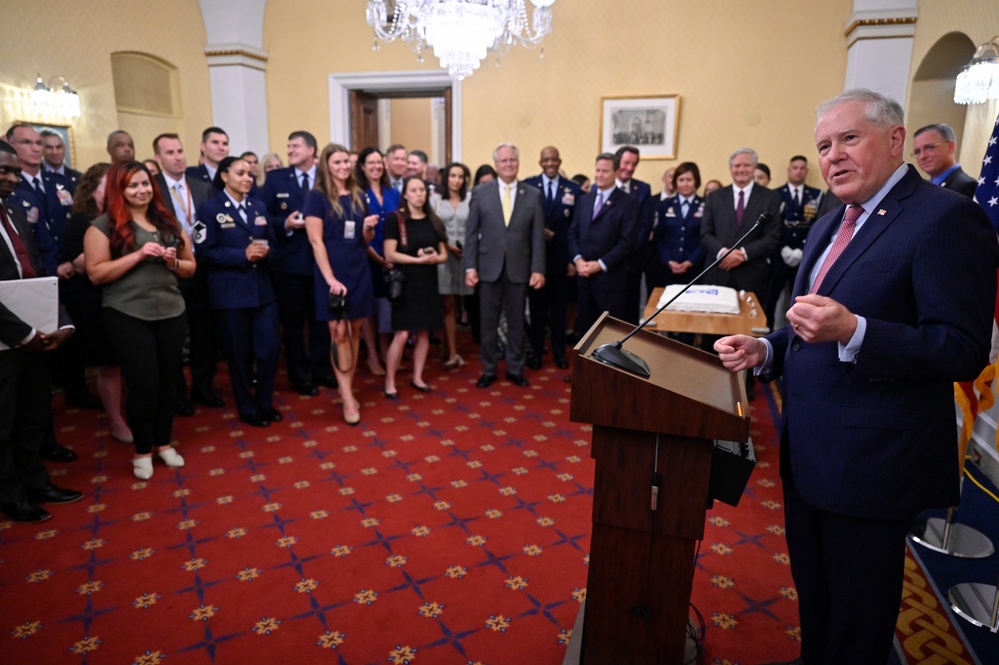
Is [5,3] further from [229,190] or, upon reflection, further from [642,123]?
[642,123]

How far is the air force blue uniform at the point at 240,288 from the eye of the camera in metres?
3.86

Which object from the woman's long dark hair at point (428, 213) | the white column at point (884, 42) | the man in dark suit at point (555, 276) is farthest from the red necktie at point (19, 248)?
the white column at point (884, 42)

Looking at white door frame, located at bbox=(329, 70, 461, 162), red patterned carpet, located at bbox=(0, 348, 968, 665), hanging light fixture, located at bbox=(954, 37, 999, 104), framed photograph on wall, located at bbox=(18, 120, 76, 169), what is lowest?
red patterned carpet, located at bbox=(0, 348, 968, 665)

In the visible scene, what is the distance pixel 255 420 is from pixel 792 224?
5.22m

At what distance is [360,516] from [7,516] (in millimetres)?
1592

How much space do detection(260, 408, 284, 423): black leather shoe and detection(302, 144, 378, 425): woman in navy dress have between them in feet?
1.39

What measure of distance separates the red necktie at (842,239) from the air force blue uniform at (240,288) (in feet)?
10.6

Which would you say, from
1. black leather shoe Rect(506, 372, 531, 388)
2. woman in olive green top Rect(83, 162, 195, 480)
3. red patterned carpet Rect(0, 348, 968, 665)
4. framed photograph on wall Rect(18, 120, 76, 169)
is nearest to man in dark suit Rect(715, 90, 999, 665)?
red patterned carpet Rect(0, 348, 968, 665)

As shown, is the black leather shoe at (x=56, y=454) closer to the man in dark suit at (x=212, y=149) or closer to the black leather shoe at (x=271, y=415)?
the black leather shoe at (x=271, y=415)

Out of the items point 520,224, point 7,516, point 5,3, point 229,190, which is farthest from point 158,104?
point 7,516

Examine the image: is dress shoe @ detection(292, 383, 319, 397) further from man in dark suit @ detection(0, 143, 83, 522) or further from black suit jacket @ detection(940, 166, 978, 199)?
black suit jacket @ detection(940, 166, 978, 199)

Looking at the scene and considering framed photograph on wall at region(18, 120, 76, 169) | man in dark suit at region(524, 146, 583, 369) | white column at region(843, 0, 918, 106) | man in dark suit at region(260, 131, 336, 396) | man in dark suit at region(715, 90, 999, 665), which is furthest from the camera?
framed photograph on wall at region(18, 120, 76, 169)

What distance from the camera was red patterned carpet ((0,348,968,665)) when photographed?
2.21 m

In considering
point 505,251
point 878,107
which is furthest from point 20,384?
point 878,107
